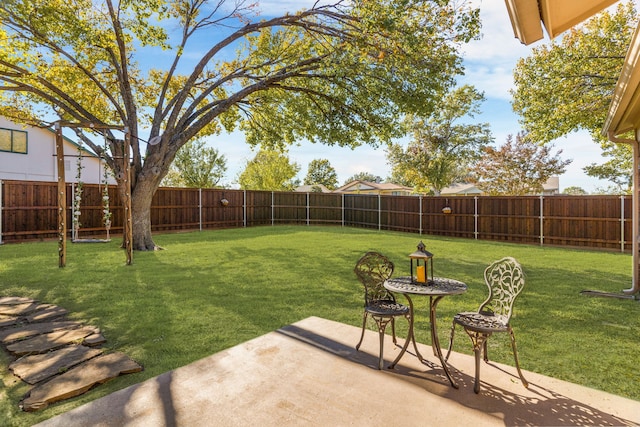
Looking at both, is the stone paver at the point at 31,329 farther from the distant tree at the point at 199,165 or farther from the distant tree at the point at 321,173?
the distant tree at the point at 321,173

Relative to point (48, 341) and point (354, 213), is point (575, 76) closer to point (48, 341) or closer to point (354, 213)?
point (354, 213)

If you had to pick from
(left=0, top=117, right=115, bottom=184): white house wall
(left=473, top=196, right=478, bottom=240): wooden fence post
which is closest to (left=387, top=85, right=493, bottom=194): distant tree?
(left=473, top=196, right=478, bottom=240): wooden fence post

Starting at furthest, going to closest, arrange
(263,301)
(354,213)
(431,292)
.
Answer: (354,213) → (263,301) → (431,292)

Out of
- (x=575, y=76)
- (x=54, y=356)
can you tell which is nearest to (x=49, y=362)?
(x=54, y=356)

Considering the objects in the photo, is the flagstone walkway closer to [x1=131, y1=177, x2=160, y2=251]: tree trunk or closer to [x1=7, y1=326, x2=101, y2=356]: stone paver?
[x1=7, y1=326, x2=101, y2=356]: stone paver

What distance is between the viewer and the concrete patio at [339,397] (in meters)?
1.98

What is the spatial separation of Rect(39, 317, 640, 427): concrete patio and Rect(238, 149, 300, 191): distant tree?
86.6 ft

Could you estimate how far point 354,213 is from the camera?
661 inches

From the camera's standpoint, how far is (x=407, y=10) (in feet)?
21.9

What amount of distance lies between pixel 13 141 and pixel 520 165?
2877cm

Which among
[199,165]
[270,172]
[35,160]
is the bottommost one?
[35,160]

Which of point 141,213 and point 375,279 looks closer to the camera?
point 375,279

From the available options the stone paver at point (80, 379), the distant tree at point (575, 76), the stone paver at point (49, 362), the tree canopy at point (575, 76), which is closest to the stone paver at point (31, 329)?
the stone paver at point (49, 362)

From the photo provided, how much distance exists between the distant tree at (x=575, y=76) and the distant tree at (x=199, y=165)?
873 inches
